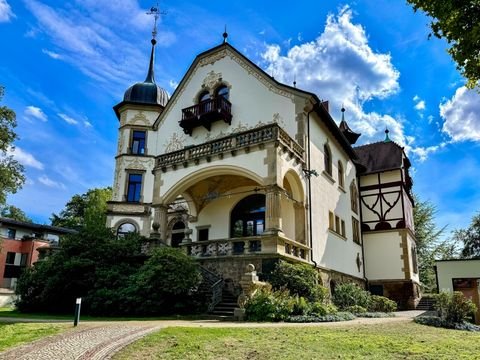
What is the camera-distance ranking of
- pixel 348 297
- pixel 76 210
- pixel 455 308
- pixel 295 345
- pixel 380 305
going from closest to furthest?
1. pixel 295 345
2. pixel 455 308
3. pixel 348 297
4. pixel 380 305
5. pixel 76 210

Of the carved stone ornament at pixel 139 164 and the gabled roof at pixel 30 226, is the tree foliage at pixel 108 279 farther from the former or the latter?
the gabled roof at pixel 30 226

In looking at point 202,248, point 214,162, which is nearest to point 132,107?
point 214,162

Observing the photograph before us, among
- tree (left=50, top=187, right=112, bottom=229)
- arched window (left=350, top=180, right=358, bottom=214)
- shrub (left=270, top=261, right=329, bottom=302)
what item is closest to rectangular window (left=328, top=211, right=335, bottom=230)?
arched window (left=350, top=180, right=358, bottom=214)

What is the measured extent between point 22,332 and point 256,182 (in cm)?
1211

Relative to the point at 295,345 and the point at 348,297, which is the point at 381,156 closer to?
the point at 348,297

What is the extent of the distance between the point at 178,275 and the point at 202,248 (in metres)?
3.23

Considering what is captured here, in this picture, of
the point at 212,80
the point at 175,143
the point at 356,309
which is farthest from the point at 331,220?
the point at 212,80

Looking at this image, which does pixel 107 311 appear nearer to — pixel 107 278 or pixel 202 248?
pixel 107 278

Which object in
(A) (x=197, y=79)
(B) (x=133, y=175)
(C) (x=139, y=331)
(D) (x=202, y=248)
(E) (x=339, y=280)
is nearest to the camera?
(C) (x=139, y=331)

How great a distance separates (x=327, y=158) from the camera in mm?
22797

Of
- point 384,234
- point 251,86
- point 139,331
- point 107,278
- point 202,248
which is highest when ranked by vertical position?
point 251,86

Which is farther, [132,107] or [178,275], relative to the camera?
[132,107]

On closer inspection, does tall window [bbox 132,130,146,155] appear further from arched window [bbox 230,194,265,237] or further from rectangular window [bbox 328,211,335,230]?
rectangular window [bbox 328,211,335,230]

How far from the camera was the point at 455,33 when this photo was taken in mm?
8891
